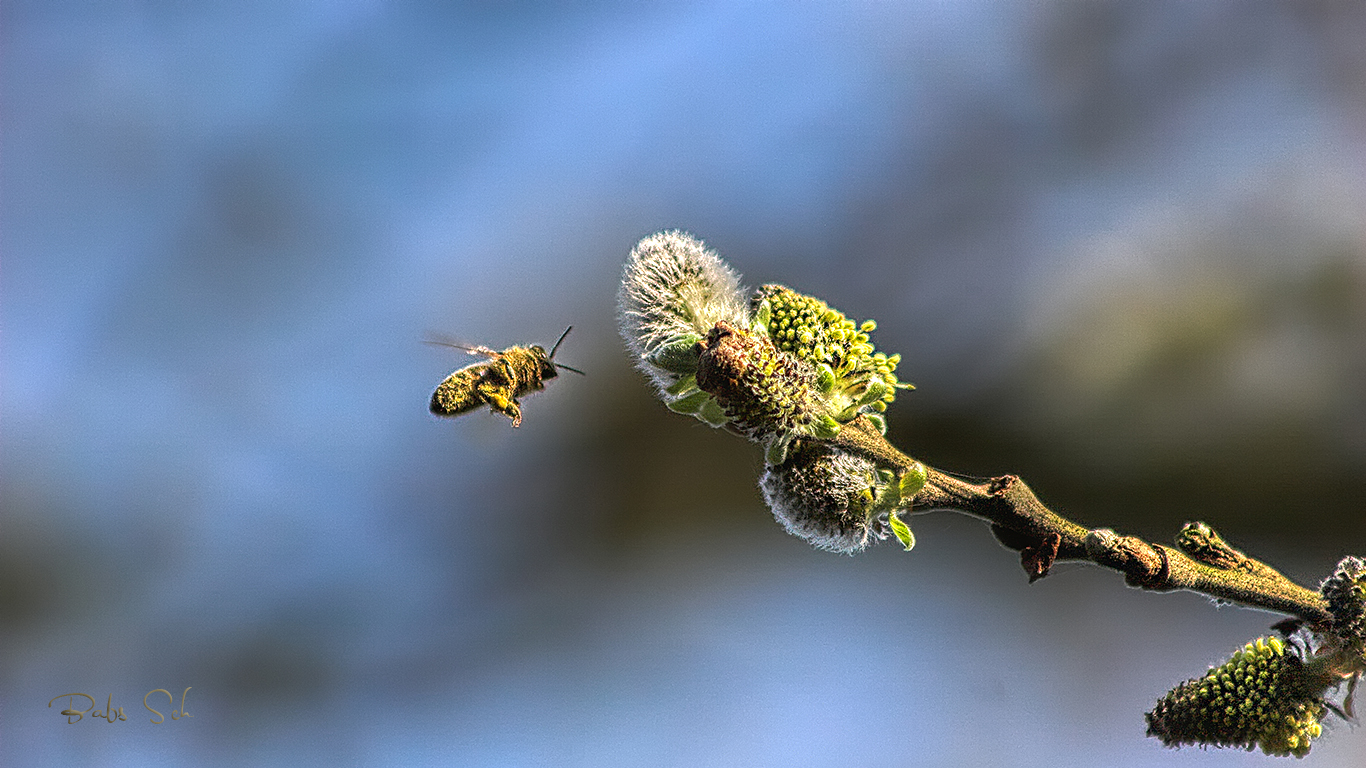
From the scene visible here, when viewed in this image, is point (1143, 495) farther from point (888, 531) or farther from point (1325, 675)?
point (888, 531)

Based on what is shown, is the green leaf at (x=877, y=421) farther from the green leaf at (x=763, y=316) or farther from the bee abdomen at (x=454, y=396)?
the bee abdomen at (x=454, y=396)

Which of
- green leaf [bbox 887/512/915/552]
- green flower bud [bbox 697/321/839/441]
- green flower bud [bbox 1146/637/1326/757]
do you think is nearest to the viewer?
green flower bud [bbox 697/321/839/441]

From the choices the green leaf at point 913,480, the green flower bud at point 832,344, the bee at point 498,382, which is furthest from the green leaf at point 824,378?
the bee at point 498,382

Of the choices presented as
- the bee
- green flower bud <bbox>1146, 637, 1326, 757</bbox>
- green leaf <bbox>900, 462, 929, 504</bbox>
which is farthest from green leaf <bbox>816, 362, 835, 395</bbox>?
green flower bud <bbox>1146, 637, 1326, 757</bbox>

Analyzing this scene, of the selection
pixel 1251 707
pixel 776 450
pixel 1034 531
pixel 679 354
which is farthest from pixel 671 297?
Result: pixel 1251 707

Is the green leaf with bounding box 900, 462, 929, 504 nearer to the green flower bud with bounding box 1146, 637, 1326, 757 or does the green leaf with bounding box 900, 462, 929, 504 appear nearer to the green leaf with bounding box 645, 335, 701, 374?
the green leaf with bounding box 645, 335, 701, 374

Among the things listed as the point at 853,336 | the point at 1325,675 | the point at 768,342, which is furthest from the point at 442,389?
the point at 1325,675
